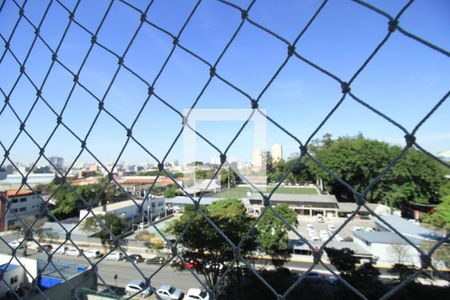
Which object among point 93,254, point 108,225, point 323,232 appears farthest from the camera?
point 323,232

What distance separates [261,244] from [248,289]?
1.02 meters

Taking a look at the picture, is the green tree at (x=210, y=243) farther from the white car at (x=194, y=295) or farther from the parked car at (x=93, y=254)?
the parked car at (x=93, y=254)

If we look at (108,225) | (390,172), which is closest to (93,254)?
(108,225)

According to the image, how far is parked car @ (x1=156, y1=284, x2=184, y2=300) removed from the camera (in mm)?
3754

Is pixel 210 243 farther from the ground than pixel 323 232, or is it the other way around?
pixel 210 243

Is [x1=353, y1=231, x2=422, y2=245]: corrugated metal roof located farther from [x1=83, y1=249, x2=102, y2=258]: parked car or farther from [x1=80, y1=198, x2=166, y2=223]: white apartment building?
[x1=83, y1=249, x2=102, y2=258]: parked car

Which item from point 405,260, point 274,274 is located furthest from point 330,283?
point 405,260

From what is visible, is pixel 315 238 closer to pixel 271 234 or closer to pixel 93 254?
pixel 271 234

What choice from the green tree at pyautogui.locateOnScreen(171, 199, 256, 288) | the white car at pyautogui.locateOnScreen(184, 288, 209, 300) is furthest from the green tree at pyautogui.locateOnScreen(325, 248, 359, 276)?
the white car at pyautogui.locateOnScreen(184, 288, 209, 300)

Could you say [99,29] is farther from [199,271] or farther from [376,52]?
[199,271]

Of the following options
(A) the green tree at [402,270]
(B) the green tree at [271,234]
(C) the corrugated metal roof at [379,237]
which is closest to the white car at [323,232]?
(C) the corrugated metal roof at [379,237]

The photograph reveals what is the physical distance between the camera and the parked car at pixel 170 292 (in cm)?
375

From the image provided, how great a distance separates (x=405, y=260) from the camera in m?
4.29

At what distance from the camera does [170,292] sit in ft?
12.8
